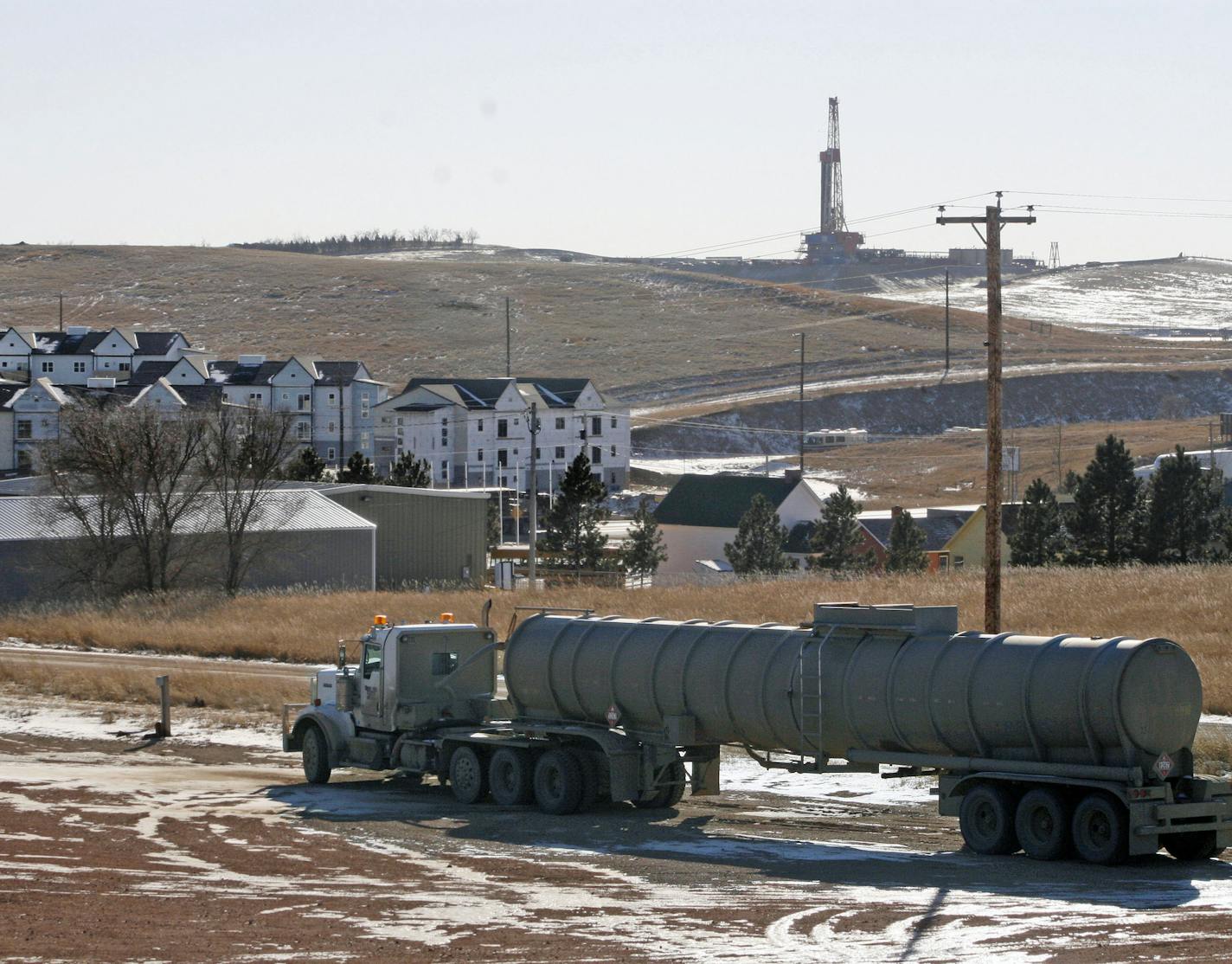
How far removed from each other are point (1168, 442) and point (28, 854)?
11970cm

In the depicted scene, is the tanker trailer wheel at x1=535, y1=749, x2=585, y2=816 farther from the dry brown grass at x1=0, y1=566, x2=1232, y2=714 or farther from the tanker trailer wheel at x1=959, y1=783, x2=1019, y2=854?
the dry brown grass at x1=0, y1=566, x2=1232, y2=714

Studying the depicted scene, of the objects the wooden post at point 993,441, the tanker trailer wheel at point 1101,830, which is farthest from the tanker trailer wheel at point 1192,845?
the wooden post at point 993,441

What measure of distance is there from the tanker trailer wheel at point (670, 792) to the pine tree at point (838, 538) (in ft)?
157

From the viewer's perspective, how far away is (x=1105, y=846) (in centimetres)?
1825

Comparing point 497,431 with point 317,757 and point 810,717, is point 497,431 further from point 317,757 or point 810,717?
point 810,717

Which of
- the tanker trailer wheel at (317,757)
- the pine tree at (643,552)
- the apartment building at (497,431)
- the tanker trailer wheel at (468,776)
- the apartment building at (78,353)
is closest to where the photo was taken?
the tanker trailer wheel at (468,776)

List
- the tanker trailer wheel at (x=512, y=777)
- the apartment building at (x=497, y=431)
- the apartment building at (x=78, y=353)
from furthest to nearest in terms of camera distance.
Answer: the apartment building at (x=78, y=353) → the apartment building at (x=497, y=431) → the tanker trailer wheel at (x=512, y=777)

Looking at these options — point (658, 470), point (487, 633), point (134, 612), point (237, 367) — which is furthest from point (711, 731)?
point (237, 367)

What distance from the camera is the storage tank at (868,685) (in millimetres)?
18453

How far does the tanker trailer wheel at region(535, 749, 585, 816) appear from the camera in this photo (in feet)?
74.2

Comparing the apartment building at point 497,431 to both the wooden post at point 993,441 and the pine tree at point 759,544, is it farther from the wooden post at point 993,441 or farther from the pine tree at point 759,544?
the wooden post at point 993,441

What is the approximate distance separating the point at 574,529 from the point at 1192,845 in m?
54.3

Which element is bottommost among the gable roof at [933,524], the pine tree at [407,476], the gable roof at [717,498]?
the gable roof at [933,524]

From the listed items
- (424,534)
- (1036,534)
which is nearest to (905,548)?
(1036,534)
